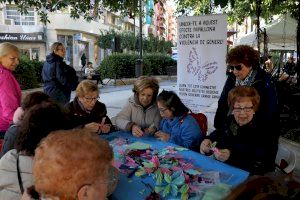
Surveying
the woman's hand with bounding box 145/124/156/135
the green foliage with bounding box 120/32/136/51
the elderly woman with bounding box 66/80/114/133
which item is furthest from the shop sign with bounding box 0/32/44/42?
the woman's hand with bounding box 145/124/156/135

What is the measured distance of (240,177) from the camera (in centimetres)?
→ 236

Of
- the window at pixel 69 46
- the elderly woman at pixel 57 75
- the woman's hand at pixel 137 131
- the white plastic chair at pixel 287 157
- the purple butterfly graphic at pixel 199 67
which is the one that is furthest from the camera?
the window at pixel 69 46

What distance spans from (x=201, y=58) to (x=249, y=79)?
1.73m

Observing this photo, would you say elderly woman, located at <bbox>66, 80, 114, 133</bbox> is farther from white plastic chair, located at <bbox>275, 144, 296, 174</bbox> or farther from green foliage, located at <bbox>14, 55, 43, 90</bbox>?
green foliage, located at <bbox>14, 55, 43, 90</bbox>

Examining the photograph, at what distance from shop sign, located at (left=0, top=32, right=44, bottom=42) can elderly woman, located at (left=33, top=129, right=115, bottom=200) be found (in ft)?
128

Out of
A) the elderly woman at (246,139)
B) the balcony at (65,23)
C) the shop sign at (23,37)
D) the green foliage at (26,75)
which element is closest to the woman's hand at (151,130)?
the elderly woman at (246,139)

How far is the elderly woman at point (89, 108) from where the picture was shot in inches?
153

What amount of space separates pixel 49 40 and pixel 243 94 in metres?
38.7

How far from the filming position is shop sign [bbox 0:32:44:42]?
3753 cm

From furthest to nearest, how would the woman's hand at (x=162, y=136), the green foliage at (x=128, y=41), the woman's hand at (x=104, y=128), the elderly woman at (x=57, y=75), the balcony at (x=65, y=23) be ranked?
the green foliage at (x=128, y=41) < the balcony at (x=65, y=23) < the elderly woman at (x=57, y=75) < the woman's hand at (x=104, y=128) < the woman's hand at (x=162, y=136)

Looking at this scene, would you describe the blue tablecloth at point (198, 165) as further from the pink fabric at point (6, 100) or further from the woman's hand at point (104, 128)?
the pink fabric at point (6, 100)

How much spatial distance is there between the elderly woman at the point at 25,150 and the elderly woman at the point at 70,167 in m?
0.70

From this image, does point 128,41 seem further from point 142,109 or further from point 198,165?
point 198,165

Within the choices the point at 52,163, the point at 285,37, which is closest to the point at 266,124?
the point at 52,163
